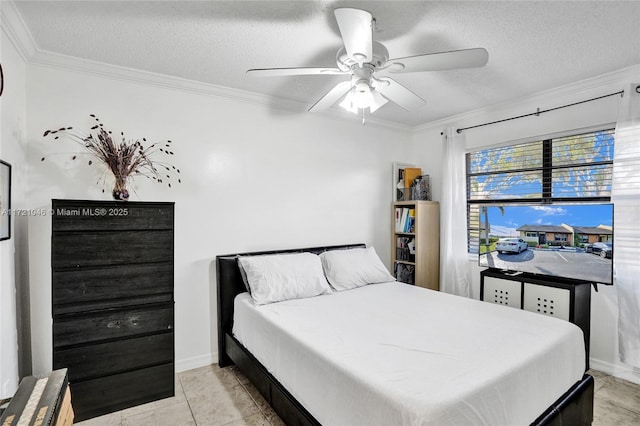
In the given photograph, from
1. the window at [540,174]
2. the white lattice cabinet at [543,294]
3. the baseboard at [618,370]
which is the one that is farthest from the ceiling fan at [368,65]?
the baseboard at [618,370]

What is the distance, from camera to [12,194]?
6.71ft

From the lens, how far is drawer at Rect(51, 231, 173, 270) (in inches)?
81.4

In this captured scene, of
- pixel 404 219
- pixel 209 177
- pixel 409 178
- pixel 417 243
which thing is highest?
pixel 409 178

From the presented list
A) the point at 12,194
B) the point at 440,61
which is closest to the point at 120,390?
the point at 12,194

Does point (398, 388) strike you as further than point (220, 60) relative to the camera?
No

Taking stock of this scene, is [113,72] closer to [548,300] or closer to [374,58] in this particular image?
[374,58]

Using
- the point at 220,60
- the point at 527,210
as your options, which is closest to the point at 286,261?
the point at 220,60

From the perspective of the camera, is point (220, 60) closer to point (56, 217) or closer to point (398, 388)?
point (56, 217)

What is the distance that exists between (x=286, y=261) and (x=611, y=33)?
278 centimetres

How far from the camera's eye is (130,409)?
2248 millimetres

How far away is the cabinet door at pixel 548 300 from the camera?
2.66m

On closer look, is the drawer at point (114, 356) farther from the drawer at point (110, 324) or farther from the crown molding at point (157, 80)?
the crown molding at point (157, 80)

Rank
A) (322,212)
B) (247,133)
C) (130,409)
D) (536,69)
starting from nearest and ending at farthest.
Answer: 1. (130,409)
2. (536,69)
3. (247,133)
4. (322,212)

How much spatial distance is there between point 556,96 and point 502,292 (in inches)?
74.0
